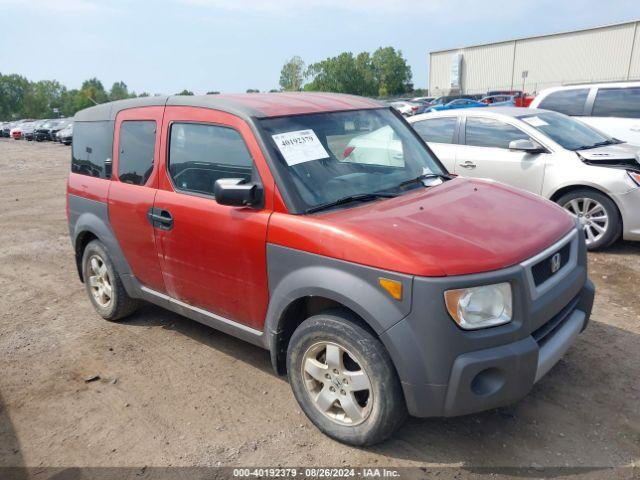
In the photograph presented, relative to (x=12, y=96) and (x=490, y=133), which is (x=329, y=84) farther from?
(x=490, y=133)

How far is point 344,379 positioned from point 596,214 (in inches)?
177

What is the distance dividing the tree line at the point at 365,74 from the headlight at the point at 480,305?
310ft

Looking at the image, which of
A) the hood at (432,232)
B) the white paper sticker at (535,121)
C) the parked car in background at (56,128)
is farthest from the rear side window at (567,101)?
the parked car in background at (56,128)

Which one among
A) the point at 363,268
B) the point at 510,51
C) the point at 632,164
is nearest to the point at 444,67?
the point at 510,51

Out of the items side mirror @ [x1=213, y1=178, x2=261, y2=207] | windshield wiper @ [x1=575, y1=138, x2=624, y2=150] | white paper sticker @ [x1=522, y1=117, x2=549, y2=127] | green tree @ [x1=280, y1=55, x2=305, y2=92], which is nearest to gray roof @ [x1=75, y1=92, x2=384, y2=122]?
side mirror @ [x1=213, y1=178, x2=261, y2=207]

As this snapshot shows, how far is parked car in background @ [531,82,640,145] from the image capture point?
27.6 feet

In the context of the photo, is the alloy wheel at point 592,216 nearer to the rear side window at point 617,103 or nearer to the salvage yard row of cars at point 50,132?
the rear side window at point 617,103

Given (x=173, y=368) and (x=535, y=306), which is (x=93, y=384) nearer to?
(x=173, y=368)

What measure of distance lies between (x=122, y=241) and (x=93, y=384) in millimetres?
1121

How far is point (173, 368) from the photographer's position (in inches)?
156

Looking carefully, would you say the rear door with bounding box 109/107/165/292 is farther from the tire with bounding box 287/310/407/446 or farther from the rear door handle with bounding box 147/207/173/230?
the tire with bounding box 287/310/407/446

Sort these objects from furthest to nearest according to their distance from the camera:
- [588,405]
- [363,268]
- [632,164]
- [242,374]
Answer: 1. [632,164]
2. [242,374]
3. [588,405]
4. [363,268]

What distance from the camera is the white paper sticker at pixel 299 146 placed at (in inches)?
127

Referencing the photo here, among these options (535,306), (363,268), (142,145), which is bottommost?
(535,306)
